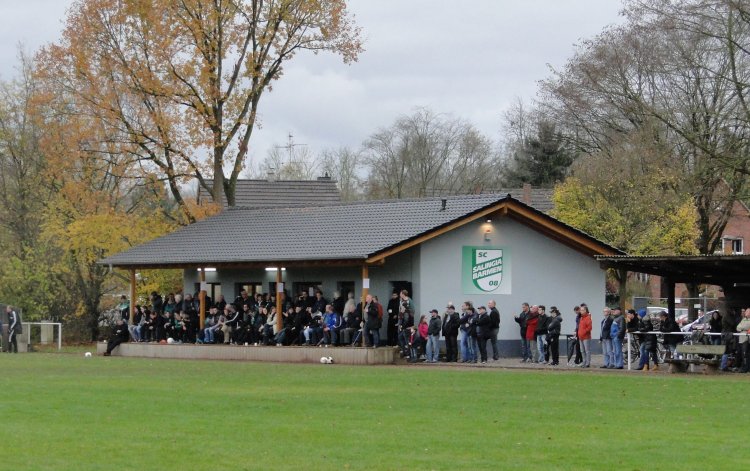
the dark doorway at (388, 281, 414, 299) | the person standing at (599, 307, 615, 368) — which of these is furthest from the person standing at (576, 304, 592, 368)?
the dark doorway at (388, 281, 414, 299)

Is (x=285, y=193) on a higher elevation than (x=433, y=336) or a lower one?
higher

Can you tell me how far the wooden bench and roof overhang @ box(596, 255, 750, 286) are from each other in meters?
1.93

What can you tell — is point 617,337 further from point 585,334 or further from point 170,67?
point 170,67

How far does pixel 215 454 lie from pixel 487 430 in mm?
3918

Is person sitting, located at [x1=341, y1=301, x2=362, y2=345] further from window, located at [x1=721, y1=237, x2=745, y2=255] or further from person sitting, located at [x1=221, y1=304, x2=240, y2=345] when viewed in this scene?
window, located at [x1=721, y1=237, x2=745, y2=255]

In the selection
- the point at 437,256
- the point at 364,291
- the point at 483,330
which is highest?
the point at 437,256

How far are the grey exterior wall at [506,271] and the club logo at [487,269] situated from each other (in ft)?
0.69

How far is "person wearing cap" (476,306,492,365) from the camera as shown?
33344 mm

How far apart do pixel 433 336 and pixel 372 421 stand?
53.9 ft

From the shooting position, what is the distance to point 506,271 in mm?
36438

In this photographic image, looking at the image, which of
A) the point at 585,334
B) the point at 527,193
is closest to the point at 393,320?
the point at 585,334

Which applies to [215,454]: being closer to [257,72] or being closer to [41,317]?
[257,72]

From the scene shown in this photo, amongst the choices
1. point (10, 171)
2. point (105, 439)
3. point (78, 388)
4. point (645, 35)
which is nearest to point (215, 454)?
point (105, 439)

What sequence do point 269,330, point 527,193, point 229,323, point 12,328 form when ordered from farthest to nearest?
point 527,193 → point 12,328 → point 229,323 → point 269,330
